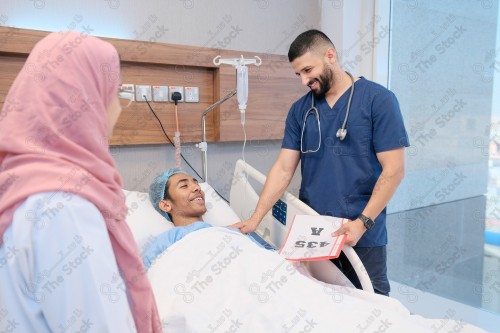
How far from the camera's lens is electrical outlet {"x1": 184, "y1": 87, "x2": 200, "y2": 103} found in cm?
243

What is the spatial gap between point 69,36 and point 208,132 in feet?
5.66

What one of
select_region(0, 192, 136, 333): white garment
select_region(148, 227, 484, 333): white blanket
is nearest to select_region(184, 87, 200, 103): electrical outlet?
select_region(148, 227, 484, 333): white blanket

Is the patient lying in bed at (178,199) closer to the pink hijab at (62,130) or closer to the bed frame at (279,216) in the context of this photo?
the bed frame at (279,216)

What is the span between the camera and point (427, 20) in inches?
108

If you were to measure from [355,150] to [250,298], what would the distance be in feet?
2.78

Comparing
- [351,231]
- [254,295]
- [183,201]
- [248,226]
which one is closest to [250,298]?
[254,295]

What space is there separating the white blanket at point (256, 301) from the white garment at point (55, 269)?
0.56 m

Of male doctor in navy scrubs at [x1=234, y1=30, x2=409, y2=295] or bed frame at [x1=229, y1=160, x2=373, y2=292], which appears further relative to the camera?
male doctor in navy scrubs at [x1=234, y1=30, x2=409, y2=295]

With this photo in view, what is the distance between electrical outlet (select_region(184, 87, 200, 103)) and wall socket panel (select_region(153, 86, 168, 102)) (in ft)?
0.41

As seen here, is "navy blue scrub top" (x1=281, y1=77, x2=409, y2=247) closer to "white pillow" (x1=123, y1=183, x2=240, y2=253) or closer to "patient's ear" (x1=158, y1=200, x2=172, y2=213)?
"white pillow" (x1=123, y1=183, x2=240, y2=253)

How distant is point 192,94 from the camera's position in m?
2.45

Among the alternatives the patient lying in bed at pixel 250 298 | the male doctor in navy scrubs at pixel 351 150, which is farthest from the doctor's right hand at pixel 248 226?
the patient lying in bed at pixel 250 298

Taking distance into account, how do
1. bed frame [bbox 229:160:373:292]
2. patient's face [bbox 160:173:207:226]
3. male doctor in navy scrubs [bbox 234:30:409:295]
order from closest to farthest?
bed frame [bbox 229:160:373:292] < male doctor in navy scrubs [bbox 234:30:409:295] < patient's face [bbox 160:173:207:226]

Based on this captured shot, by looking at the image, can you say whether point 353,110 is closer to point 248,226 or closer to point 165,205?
point 248,226
